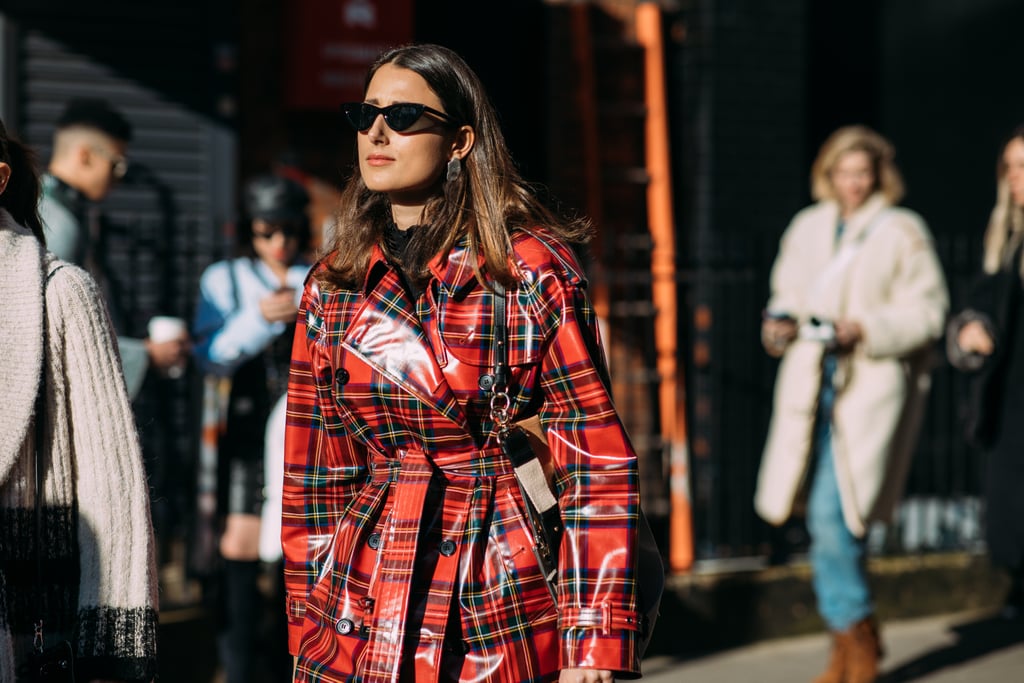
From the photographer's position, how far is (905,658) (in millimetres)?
6914

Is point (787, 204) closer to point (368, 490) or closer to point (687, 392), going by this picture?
point (687, 392)

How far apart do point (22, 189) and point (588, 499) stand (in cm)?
123

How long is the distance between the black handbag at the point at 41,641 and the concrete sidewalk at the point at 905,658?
436cm

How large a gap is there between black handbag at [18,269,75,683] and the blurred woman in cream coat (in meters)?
4.09

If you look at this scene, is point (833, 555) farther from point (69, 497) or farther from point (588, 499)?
point (69, 497)

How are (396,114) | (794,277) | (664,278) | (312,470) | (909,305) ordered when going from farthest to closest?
(664,278), (794,277), (909,305), (312,470), (396,114)

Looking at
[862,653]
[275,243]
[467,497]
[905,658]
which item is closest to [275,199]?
[275,243]

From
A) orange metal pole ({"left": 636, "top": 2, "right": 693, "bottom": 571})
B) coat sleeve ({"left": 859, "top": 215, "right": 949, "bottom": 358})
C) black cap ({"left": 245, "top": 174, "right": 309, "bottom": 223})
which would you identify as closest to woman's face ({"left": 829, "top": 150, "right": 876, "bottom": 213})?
coat sleeve ({"left": 859, "top": 215, "right": 949, "bottom": 358})

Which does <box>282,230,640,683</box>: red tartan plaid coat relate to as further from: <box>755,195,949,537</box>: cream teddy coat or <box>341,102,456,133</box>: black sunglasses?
<box>755,195,949,537</box>: cream teddy coat

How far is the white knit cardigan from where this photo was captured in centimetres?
252

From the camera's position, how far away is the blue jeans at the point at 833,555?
6.03 meters

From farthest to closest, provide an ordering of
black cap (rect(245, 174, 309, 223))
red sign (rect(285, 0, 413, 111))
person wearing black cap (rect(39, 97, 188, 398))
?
red sign (rect(285, 0, 413, 111)), black cap (rect(245, 174, 309, 223)), person wearing black cap (rect(39, 97, 188, 398))

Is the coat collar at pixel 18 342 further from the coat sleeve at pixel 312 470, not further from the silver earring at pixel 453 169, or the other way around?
the silver earring at pixel 453 169

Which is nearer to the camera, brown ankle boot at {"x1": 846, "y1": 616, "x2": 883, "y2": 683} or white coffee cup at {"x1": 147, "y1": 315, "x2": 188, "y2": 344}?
white coffee cup at {"x1": 147, "y1": 315, "x2": 188, "y2": 344}
